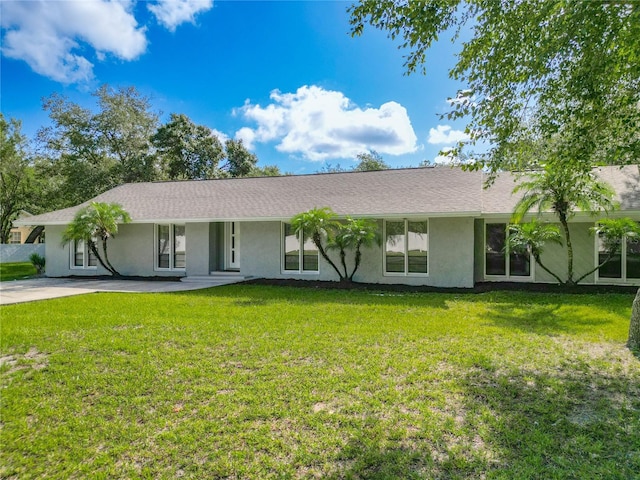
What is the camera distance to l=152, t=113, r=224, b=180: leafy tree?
32.3 metres

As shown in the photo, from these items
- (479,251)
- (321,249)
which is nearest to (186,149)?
(321,249)

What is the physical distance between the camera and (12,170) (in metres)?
29.7

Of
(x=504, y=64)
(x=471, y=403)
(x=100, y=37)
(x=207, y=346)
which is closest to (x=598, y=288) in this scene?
(x=504, y=64)

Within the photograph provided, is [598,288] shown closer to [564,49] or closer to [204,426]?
[564,49]

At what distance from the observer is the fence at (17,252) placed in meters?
26.4

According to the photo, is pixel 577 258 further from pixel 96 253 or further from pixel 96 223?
pixel 96 253

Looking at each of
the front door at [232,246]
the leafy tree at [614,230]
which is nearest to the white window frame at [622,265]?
the leafy tree at [614,230]

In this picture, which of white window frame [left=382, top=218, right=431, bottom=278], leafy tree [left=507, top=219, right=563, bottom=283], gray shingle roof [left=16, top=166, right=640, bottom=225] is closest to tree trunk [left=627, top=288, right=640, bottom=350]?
leafy tree [left=507, top=219, right=563, bottom=283]

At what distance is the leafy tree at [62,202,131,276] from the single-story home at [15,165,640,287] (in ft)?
2.69

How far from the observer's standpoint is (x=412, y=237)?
13148 millimetres

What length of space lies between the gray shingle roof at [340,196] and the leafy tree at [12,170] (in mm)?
17024

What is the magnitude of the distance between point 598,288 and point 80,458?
13514mm

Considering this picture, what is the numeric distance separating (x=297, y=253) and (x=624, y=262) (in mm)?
11217

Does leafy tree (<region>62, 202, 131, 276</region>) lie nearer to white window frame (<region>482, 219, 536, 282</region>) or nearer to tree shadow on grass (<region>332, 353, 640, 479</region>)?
white window frame (<region>482, 219, 536, 282</region>)
